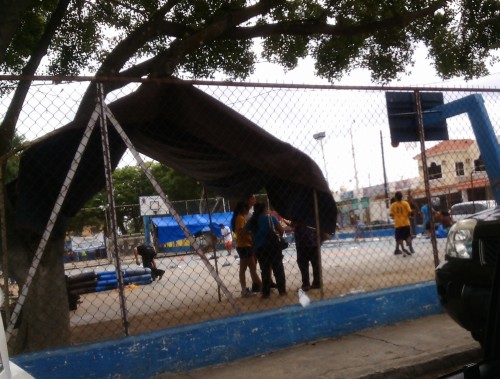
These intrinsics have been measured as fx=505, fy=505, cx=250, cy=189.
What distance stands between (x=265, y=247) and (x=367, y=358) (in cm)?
340

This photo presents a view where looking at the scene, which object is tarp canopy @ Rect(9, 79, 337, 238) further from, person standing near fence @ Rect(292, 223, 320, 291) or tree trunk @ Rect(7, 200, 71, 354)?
person standing near fence @ Rect(292, 223, 320, 291)

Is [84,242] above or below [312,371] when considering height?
above

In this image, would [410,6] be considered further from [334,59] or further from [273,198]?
[273,198]

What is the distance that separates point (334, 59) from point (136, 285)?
6607mm

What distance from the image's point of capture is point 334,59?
9422mm

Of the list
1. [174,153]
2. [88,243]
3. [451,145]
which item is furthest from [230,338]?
[88,243]

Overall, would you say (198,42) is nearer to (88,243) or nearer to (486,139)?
(486,139)

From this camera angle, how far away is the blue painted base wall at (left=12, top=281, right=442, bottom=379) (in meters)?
4.21

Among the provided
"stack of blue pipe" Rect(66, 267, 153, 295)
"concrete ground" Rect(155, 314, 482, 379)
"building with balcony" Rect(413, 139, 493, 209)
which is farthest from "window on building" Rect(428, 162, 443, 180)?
"stack of blue pipe" Rect(66, 267, 153, 295)

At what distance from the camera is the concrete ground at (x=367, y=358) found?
4.30m

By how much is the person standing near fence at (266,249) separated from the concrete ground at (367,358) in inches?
102

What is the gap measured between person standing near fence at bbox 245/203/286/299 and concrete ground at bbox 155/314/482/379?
8.49 ft

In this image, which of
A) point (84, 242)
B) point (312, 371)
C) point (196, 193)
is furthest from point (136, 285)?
point (196, 193)

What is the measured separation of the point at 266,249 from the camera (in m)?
7.85
